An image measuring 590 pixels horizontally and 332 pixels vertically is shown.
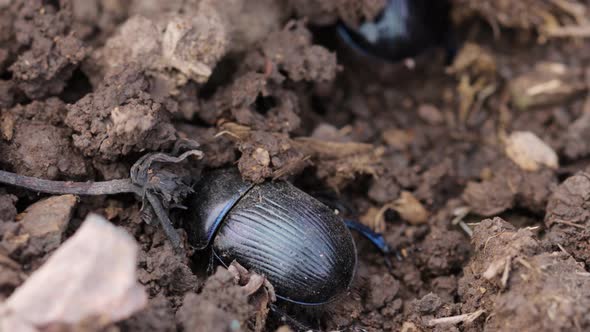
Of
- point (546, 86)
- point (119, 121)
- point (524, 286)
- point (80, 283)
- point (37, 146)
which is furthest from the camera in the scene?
point (546, 86)

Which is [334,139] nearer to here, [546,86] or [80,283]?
[546,86]

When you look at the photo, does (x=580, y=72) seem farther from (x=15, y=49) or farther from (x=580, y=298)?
(x=15, y=49)

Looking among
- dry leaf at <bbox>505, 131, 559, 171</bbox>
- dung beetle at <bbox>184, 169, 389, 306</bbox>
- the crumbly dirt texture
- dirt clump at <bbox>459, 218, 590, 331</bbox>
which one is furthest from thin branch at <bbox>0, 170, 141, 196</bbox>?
dry leaf at <bbox>505, 131, 559, 171</bbox>

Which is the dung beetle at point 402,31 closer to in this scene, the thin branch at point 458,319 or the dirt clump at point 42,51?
the dirt clump at point 42,51

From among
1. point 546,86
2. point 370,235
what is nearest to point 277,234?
point 370,235

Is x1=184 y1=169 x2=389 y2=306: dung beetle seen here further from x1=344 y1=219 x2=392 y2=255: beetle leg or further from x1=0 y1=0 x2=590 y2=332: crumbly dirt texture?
x1=344 y1=219 x2=392 y2=255: beetle leg

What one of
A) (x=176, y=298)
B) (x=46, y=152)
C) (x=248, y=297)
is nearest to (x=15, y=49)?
(x=46, y=152)

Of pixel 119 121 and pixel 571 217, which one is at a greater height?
pixel 119 121
